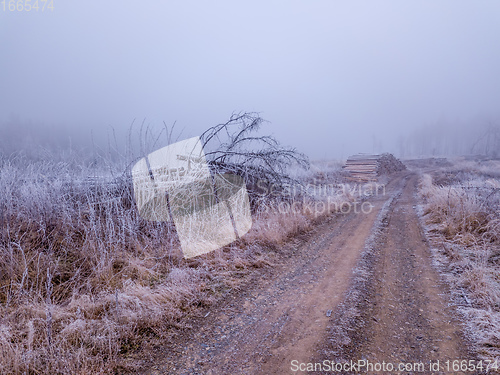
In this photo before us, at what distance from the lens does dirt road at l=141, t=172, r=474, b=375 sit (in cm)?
242

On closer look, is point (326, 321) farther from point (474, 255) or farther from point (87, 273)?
point (474, 255)

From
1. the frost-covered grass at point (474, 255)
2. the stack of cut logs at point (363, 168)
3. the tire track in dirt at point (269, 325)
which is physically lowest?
the tire track in dirt at point (269, 325)

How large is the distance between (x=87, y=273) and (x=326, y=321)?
3495mm

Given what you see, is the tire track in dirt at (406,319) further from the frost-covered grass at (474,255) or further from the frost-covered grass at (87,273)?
the frost-covered grass at (87,273)

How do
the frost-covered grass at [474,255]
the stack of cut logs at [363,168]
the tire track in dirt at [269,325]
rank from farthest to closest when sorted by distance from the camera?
the stack of cut logs at [363,168]
the frost-covered grass at [474,255]
the tire track in dirt at [269,325]

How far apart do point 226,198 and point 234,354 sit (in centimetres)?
432

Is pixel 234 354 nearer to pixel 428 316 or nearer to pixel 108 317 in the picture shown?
pixel 108 317

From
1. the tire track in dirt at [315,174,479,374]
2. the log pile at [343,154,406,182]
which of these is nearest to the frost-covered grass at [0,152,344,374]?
the tire track in dirt at [315,174,479,374]

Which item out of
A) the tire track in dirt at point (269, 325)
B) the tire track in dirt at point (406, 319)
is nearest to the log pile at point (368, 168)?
the tire track in dirt at point (406, 319)

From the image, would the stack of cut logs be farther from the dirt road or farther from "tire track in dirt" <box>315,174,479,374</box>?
the dirt road

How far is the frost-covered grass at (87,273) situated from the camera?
7.96ft

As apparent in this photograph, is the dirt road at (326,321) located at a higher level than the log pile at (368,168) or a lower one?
lower

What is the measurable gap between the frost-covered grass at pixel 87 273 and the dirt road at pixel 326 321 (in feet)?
1.42

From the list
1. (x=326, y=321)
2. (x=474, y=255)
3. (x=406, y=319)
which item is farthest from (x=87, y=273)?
(x=474, y=255)
